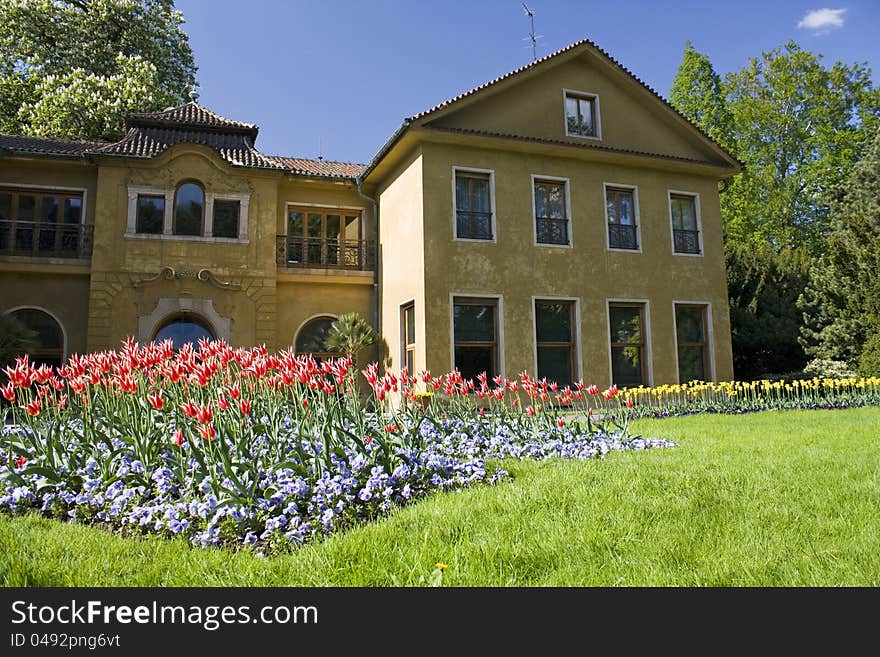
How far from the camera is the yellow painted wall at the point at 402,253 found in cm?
1318

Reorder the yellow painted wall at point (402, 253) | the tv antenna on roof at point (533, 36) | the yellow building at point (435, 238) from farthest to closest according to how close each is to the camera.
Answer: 1. the tv antenna on roof at point (533, 36)
2. the yellow building at point (435, 238)
3. the yellow painted wall at point (402, 253)

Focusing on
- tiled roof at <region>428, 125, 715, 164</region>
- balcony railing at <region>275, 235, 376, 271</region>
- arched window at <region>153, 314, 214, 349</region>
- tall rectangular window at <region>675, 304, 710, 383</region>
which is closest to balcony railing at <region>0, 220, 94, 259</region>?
arched window at <region>153, 314, 214, 349</region>

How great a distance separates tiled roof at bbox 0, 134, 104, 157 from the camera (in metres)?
14.2

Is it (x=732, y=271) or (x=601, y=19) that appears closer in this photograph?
(x=601, y=19)

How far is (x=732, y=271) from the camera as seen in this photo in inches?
786

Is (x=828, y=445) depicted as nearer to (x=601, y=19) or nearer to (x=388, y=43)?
(x=601, y=19)

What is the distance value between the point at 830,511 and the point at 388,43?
8.12 meters

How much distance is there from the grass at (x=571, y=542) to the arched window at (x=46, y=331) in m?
11.5

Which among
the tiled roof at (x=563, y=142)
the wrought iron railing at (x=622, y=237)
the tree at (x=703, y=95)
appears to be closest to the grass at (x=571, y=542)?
the tiled roof at (x=563, y=142)

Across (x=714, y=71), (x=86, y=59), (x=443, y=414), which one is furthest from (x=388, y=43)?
(x=714, y=71)

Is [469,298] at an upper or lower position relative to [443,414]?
upper

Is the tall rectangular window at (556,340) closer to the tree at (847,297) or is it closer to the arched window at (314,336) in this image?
the arched window at (314,336)

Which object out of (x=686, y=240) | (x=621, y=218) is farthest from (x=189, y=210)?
(x=686, y=240)

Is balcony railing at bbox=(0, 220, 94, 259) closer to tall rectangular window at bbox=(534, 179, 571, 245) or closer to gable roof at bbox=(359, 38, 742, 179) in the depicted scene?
gable roof at bbox=(359, 38, 742, 179)
